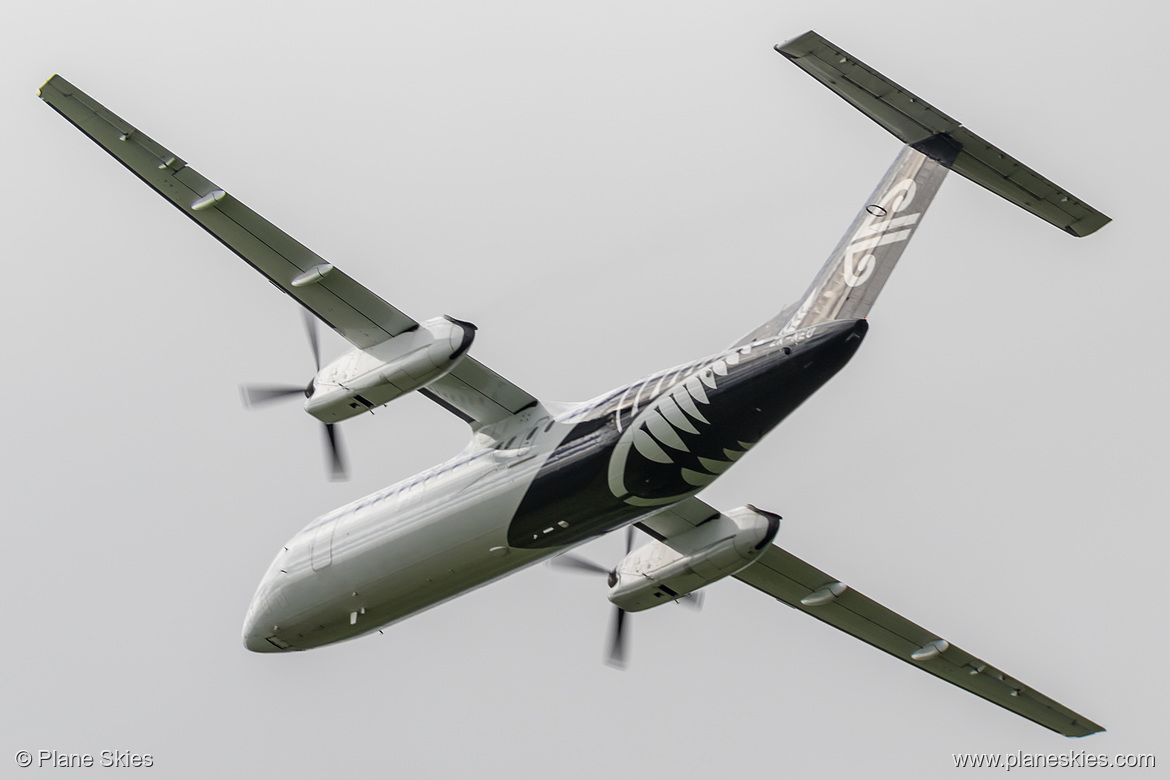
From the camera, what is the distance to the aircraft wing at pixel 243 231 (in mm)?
21016

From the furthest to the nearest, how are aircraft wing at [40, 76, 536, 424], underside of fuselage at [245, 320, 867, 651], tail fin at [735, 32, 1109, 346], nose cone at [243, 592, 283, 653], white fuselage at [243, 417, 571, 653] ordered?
nose cone at [243, 592, 283, 653] < white fuselage at [243, 417, 571, 653] < aircraft wing at [40, 76, 536, 424] < tail fin at [735, 32, 1109, 346] < underside of fuselage at [245, 320, 867, 651]

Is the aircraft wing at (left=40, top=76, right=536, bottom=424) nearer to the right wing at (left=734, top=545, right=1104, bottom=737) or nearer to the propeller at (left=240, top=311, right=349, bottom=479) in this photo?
the propeller at (left=240, top=311, right=349, bottom=479)

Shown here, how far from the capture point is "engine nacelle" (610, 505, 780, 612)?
24734mm

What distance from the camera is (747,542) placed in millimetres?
24672

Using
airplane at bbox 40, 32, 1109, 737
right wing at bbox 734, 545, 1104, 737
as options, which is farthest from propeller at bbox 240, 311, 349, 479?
right wing at bbox 734, 545, 1104, 737

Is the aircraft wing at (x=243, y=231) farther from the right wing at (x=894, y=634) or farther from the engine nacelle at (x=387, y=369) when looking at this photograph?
the right wing at (x=894, y=634)

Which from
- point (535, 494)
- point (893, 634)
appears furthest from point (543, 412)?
point (893, 634)

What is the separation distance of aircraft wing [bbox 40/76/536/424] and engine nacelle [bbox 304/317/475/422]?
247mm

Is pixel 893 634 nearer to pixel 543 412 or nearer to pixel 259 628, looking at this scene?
pixel 543 412

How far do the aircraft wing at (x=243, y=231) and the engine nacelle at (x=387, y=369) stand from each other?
0.81 feet

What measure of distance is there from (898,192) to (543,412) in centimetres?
610

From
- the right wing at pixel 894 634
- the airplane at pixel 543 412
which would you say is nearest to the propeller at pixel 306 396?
the airplane at pixel 543 412

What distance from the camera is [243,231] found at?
21703 millimetres

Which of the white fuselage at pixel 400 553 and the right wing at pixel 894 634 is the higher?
the right wing at pixel 894 634
